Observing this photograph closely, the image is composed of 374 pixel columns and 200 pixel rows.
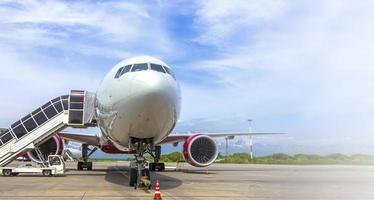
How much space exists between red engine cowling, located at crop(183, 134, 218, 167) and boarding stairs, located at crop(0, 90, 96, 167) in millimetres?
5165

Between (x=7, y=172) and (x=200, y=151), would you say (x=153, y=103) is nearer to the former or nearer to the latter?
(x=200, y=151)

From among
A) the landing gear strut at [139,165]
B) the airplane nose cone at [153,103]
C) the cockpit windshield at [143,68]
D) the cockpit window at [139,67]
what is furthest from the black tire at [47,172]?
the cockpit window at [139,67]

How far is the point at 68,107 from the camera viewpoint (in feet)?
66.1

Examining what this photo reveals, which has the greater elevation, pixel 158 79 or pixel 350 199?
pixel 158 79

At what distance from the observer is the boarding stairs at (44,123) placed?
19.9 m

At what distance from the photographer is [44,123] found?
2039 centimetres

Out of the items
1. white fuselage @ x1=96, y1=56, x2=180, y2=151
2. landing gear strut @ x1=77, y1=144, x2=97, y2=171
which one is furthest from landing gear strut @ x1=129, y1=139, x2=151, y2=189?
landing gear strut @ x1=77, y1=144, x2=97, y2=171

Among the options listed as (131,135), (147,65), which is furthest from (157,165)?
(147,65)

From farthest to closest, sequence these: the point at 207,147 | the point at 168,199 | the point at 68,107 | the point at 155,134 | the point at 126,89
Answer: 1. the point at 207,147
2. the point at 68,107
3. the point at 155,134
4. the point at 126,89
5. the point at 168,199

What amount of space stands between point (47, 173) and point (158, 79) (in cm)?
1107

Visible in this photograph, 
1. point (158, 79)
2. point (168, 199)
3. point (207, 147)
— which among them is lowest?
point (168, 199)

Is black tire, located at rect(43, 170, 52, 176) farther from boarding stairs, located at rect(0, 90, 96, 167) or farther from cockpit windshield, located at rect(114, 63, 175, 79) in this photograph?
cockpit windshield, located at rect(114, 63, 175, 79)

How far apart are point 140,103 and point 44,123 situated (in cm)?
1038

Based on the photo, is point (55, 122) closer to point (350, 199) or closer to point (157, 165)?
point (157, 165)
